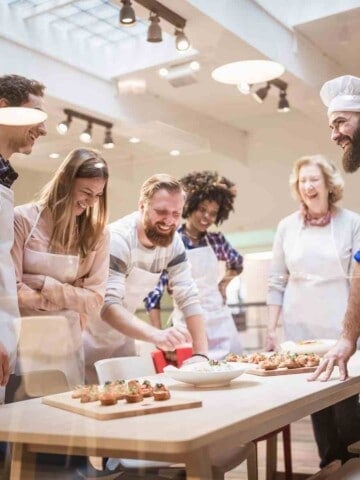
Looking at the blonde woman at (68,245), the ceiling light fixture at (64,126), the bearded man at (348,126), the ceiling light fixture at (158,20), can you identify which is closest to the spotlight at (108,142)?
the ceiling light fixture at (64,126)

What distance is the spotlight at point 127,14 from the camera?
202cm

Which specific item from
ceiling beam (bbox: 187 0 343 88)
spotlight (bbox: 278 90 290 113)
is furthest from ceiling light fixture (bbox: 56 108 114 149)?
spotlight (bbox: 278 90 290 113)

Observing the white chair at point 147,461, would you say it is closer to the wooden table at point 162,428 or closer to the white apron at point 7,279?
the wooden table at point 162,428

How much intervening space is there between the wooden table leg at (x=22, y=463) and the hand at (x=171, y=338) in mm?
908

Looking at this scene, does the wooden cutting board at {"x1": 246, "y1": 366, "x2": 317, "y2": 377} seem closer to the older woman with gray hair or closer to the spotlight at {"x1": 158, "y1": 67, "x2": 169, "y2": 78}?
the older woman with gray hair

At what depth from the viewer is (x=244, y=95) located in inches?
96.7

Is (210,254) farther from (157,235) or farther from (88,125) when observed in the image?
(88,125)

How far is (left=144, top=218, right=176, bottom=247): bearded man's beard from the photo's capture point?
6.33 ft

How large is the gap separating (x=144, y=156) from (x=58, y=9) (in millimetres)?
510

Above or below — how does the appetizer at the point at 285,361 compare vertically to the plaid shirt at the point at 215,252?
below

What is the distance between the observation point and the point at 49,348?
170cm

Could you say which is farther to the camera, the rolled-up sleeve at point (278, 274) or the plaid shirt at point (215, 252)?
the rolled-up sleeve at point (278, 274)

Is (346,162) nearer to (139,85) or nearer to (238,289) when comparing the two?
(139,85)

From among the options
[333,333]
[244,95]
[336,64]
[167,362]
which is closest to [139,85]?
[244,95]
